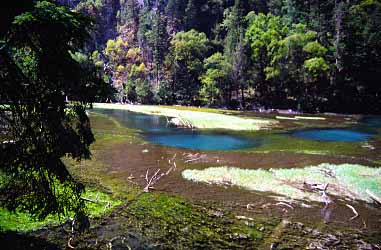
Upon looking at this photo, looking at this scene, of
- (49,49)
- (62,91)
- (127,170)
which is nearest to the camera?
(49,49)

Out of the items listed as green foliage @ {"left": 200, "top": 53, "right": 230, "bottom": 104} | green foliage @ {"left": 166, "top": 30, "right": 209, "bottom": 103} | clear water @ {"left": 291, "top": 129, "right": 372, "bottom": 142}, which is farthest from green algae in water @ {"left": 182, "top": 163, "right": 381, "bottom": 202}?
green foliage @ {"left": 166, "top": 30, "right": 209, "bottom": 103}

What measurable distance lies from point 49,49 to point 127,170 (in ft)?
62.4

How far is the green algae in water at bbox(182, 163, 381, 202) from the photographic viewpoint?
74.9 feet

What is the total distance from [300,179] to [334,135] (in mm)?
27193

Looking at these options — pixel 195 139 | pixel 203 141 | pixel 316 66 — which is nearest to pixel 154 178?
pixel 203 141

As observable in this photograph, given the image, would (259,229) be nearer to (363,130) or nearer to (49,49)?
(49,49)

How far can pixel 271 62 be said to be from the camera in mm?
90000

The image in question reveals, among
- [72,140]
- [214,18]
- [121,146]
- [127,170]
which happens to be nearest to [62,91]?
[72,140]

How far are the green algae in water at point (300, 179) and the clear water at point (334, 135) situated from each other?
1788 cm

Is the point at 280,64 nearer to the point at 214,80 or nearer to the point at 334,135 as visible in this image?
the point at 214,80

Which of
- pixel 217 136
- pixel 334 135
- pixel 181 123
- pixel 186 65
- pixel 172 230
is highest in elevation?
pixel 186 65

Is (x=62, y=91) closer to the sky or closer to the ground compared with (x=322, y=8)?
closer to the ground

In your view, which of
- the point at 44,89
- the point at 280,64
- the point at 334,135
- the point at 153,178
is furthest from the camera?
the point at 280,64

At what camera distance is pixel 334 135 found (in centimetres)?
4969
